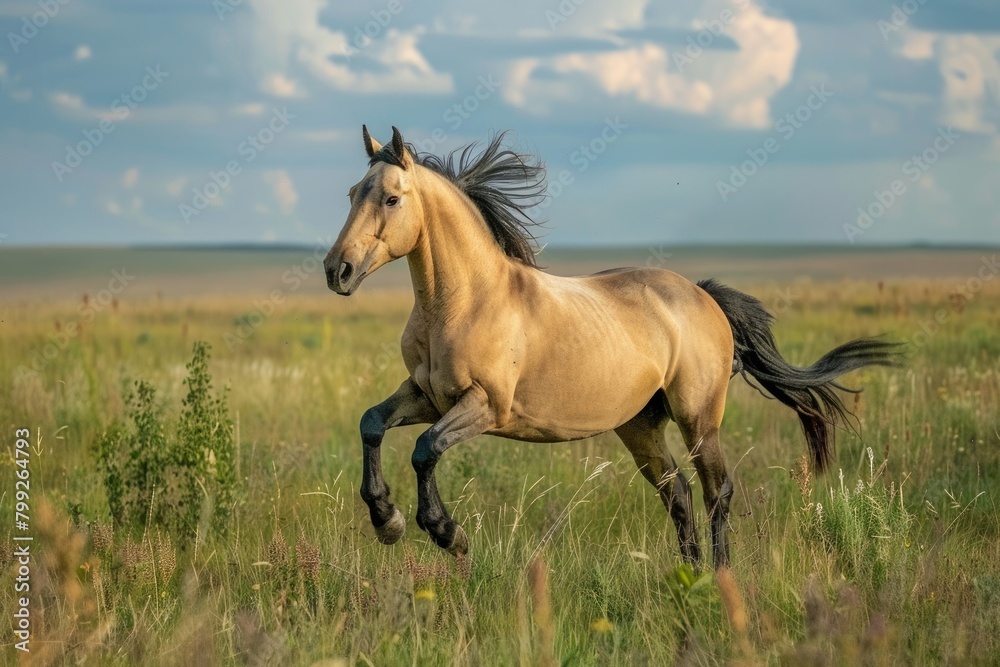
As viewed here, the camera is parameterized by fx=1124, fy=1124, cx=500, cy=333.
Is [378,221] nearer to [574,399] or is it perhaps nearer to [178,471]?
[574,399]

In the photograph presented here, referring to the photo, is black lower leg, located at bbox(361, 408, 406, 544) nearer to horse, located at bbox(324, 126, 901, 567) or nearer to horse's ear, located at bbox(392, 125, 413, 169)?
horse, located at bbox(324, 126, 901, 567)

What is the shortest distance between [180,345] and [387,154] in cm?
1522

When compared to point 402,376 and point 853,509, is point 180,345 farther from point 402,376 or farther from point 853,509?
point 853,509

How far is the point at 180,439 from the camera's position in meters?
7.34

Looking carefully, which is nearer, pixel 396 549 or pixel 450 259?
pixel 450 259

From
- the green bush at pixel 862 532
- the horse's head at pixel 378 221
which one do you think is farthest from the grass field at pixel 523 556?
the horse's head at pixel 378 221

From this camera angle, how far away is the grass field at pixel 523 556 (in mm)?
4695

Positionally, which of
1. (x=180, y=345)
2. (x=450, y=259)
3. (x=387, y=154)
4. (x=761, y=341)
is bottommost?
(x=180, y=345)

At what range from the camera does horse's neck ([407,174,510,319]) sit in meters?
5.73

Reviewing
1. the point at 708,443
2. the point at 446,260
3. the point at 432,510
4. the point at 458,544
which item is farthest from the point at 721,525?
the point at 446,260

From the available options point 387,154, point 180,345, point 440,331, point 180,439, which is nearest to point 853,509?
point 440,331

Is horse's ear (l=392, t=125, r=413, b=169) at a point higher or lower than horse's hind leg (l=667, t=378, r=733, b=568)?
higher

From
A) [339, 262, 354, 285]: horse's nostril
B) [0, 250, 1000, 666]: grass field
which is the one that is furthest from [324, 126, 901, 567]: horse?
[0, 250, 1000, 666]: grass field

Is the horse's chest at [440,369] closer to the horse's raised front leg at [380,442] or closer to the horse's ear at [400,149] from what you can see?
the horse's raised front leg at [380,442]
